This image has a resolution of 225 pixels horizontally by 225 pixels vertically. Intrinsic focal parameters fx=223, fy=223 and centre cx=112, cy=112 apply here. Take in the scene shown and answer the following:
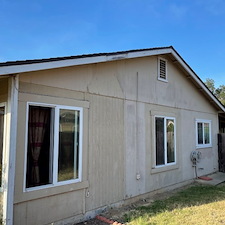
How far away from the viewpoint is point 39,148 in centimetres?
461

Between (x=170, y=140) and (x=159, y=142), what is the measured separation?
2.53 feet

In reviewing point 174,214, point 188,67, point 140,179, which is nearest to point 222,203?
point 174,214

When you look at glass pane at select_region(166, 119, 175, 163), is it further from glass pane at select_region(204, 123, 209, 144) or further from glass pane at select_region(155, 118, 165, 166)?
glass pane at select_region(204, 123, 209, 144)

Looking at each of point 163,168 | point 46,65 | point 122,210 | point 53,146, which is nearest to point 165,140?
point 163,168

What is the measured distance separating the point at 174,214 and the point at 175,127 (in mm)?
3838

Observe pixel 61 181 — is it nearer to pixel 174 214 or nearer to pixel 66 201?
pixel 66 201

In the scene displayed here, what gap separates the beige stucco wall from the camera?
4422mm

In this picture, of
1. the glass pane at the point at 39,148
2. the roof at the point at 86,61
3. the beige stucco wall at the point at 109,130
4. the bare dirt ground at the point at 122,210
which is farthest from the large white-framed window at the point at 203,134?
the glass pane at the point at 39,148

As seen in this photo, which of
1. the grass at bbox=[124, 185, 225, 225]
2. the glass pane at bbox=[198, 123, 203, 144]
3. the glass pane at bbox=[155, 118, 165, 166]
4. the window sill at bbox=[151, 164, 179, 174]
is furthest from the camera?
the glass pane at bbox=[198, 123, 203, 144]

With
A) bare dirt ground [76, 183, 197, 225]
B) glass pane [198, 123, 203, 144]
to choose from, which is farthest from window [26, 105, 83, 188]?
glass pane [198, 123, 203, 144]

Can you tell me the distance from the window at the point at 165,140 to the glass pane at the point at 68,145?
3366 mm

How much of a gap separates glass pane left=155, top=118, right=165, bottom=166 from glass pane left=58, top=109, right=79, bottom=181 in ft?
11.1

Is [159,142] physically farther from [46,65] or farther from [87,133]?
[46,65]

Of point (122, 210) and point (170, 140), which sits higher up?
point (170, 140)
